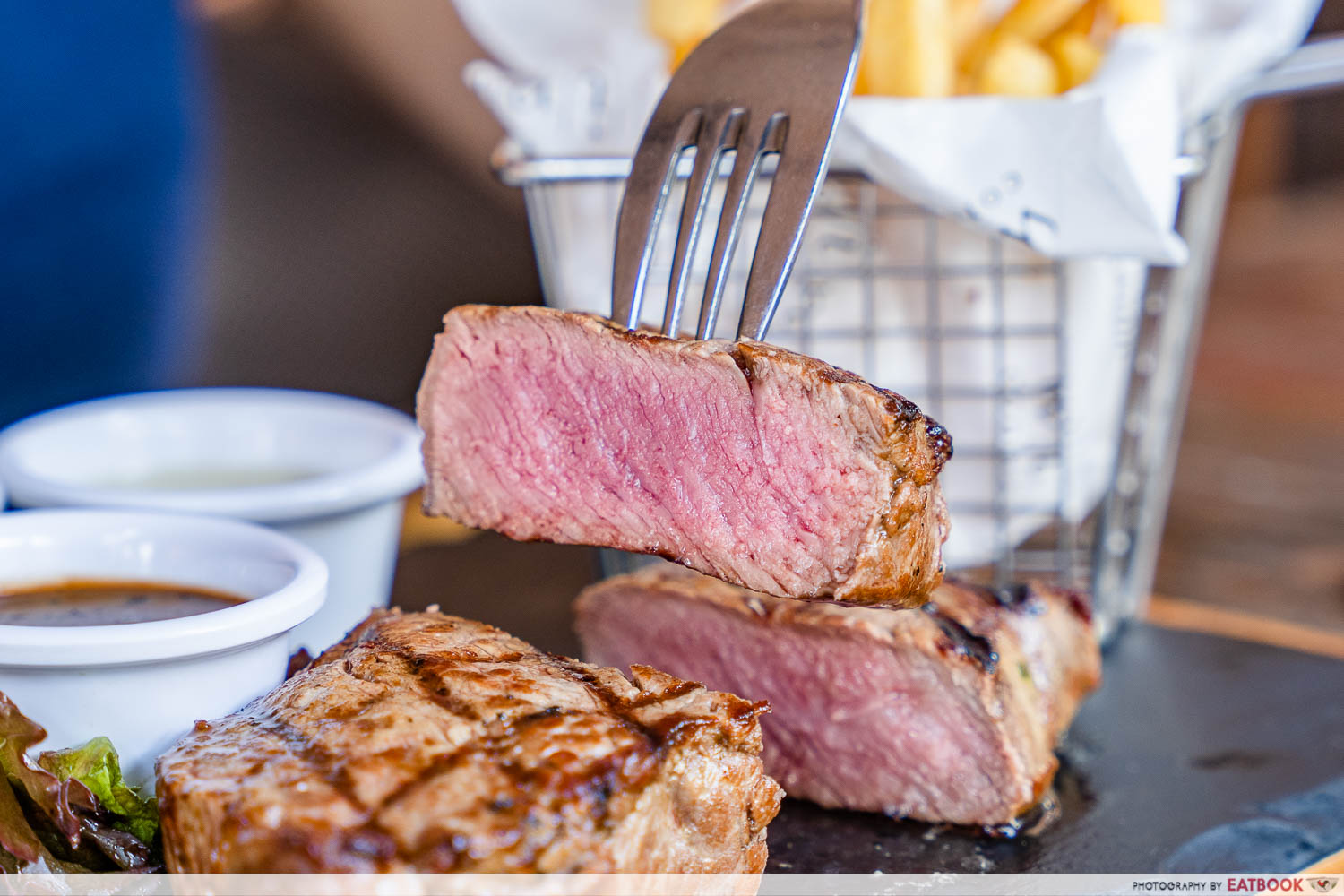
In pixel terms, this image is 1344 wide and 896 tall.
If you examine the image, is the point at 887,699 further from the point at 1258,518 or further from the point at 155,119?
the point at 1258,518

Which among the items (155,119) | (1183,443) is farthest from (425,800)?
(1183,443)

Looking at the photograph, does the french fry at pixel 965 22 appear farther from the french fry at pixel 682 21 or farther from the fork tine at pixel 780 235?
the fork tine at pixel 780 235

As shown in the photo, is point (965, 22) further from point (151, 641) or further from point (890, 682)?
point (151, 641)

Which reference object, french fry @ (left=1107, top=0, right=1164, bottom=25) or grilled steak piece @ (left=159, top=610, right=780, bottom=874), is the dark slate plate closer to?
grilled steak piece @ (left=159, top=610, right=780, bottom=874)

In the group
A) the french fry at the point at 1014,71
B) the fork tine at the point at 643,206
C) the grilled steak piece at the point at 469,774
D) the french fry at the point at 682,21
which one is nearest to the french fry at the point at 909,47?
the french fry at the point at 1014,71

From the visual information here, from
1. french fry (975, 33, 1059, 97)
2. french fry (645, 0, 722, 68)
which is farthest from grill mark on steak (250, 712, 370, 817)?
french fry (975, 33, 1059, 97)
